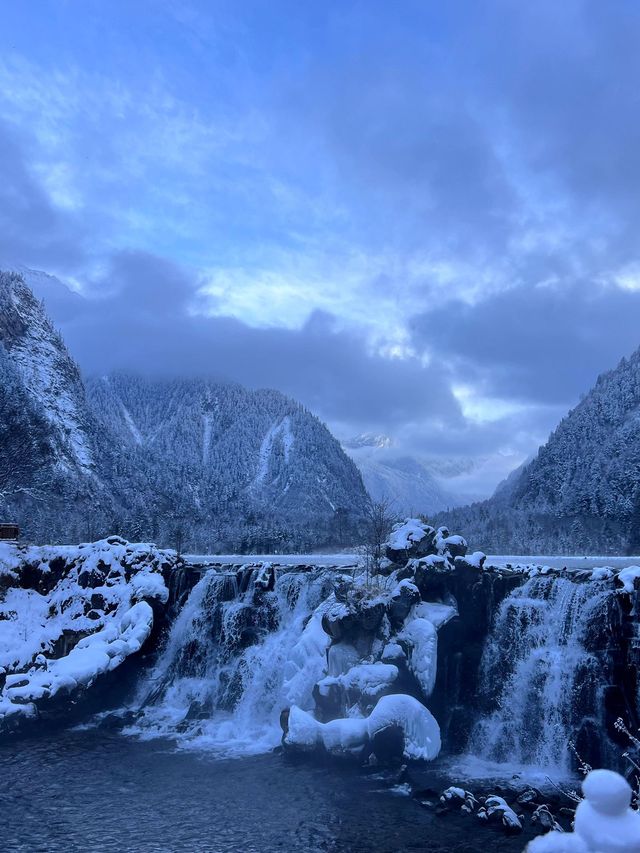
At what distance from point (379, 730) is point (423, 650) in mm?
5624

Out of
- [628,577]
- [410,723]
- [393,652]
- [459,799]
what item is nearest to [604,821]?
[459,799]

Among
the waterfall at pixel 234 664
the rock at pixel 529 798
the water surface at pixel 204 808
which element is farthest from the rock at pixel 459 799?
the waterfall at pixel 234 664

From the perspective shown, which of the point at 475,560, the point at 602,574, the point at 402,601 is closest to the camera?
the point at 602,574

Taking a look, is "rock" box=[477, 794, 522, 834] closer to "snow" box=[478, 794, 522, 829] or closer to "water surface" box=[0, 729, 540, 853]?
"snow" box=[478, 794, 522, 829]

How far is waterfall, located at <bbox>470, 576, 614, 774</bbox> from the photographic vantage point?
Answer: 1303 inches

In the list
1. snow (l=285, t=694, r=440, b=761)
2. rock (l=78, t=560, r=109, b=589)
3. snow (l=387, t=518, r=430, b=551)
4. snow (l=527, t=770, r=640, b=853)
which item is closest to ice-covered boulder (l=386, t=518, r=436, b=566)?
snow (l=387, t=518, r=430, b=551)

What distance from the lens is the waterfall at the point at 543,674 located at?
33.1 metres

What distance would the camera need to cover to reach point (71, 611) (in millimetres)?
51906

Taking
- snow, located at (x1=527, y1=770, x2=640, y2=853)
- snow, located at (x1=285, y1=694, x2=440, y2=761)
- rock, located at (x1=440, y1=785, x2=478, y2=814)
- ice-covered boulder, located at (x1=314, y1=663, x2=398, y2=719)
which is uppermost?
snow, located at (x1=527, y1=770, x2=640, y2=853)

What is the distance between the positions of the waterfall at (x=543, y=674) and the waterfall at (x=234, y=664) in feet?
34.2

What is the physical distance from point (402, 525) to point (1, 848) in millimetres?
29408

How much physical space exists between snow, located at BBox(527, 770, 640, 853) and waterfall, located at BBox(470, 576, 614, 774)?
28.3 metres

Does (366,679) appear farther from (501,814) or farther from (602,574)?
(602,574)

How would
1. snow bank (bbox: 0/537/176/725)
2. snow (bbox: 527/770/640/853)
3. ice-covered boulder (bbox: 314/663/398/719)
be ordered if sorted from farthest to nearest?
snow bank (bbox: 0/537/176/725), ice-covered boulder (bbox: 314/663/398/719), snow (bbox: 527/770/640/853)
